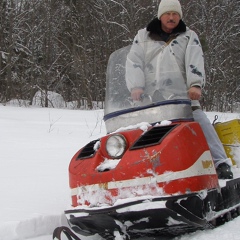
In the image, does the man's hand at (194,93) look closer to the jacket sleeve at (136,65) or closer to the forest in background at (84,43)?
the jacket sleeve at (136,65)

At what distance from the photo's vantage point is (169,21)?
3.42m

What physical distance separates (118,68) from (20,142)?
3481 mm

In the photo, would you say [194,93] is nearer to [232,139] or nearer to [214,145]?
[214,145]

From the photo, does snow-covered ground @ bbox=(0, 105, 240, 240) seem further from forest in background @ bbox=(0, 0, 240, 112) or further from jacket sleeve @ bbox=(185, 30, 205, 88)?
forest in background @ bbox=(0, 0, 240, 112)

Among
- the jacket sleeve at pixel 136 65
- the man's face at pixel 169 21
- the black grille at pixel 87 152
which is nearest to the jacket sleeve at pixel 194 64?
the man's face at pixel 169 21

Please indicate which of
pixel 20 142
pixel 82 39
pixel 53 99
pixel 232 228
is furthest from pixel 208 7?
pixel 232 228

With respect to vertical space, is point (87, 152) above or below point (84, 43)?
below

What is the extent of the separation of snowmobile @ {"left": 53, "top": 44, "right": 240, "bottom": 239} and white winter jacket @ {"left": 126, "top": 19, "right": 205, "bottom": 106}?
17 cm

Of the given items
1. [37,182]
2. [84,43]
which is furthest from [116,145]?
[84,43]

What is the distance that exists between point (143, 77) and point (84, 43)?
622 inches

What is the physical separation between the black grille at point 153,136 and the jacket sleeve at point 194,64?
570 mm

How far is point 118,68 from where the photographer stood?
11.6ft

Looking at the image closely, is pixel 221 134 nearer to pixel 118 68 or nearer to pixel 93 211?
pixel 118 68

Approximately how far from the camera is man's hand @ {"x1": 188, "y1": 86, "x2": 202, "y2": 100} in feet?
10.1
